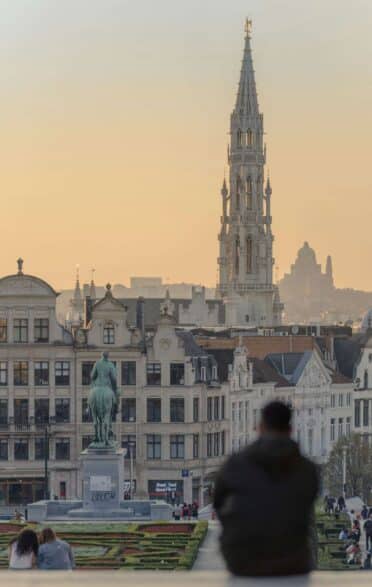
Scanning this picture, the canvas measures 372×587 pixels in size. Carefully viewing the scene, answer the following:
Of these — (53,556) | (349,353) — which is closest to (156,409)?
(349,353)

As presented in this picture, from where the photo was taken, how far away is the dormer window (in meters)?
117

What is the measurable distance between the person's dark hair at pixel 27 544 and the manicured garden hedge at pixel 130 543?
3001cm

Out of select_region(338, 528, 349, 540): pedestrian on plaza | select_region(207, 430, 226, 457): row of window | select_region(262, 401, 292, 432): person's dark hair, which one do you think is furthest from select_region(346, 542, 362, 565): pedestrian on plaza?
select_region(262, 401, 292, 432): person's dark hair

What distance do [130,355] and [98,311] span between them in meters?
2.85

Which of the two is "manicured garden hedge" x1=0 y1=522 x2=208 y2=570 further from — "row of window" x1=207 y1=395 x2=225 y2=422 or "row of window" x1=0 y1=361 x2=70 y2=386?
"row of window" x1=207 y1=395 x2=225 y2=422

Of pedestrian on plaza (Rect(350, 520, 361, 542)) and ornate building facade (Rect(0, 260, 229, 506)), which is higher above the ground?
ornate building facade (Rect(0, 260, 229, 506))

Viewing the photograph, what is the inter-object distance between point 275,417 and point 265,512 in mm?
995

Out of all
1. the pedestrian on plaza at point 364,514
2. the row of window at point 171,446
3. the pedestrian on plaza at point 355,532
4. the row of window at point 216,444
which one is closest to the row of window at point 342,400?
the row of window at point 216,444

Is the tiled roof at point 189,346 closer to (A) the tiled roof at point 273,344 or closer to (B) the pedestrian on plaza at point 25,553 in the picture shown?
(A) the tiled roof at point 273,344

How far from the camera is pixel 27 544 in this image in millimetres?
28531

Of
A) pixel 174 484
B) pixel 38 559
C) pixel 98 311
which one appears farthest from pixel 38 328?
pixel 38 559

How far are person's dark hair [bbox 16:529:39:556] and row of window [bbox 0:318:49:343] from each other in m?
87.3

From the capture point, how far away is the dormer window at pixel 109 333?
384 feet

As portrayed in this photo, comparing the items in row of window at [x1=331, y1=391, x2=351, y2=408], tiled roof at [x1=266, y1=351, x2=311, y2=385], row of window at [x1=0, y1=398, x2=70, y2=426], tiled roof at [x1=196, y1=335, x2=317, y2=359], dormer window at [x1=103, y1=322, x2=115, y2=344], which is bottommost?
row of window at [x1=0, y1=398, x2=70, y2=426]
